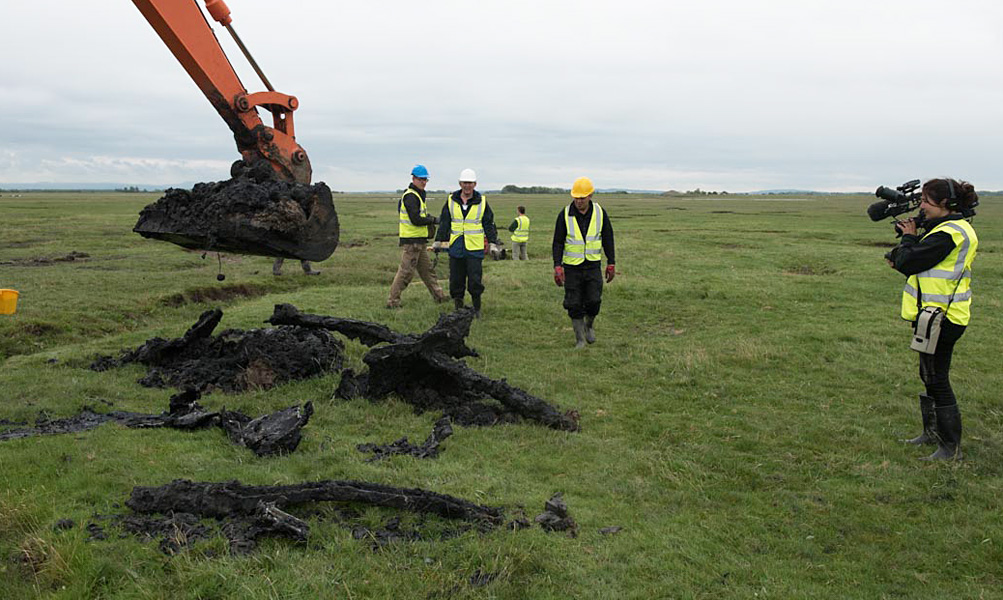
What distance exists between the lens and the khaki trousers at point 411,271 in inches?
517

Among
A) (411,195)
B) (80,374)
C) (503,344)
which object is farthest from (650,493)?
(411,195)

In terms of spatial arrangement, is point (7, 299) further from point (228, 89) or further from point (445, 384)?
point (445, 384)

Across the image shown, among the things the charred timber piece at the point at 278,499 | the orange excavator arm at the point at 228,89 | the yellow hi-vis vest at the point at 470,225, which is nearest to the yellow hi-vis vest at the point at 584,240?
the yellow hi-vis vest at the point at 470,225

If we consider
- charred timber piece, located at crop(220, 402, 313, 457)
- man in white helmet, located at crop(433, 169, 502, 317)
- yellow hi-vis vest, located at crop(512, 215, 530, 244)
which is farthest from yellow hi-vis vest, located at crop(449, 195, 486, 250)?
yellow hi-vis vest, located at crop(512, 215, 530, 244)

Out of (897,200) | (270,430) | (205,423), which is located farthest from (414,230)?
(897,200)

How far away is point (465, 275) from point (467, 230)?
88 centimetres

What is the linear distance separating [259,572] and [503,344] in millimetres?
7261

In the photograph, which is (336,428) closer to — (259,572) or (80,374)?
(259,572)

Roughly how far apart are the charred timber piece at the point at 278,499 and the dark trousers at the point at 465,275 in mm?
7648

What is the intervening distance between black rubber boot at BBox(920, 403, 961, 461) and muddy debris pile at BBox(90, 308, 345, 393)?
688cm

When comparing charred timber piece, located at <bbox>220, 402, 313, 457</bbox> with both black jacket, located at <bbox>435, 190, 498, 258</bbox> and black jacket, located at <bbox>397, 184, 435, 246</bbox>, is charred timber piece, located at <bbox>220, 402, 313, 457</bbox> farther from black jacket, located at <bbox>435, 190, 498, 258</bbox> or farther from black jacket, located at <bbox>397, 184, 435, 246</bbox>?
black jacket, located at <bbox>397, 184, 435, 246</bbox>

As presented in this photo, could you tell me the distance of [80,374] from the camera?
28.9 ft

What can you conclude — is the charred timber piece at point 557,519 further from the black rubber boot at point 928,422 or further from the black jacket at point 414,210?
the black jacket at point 414,210

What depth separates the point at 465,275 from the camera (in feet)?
41.8
